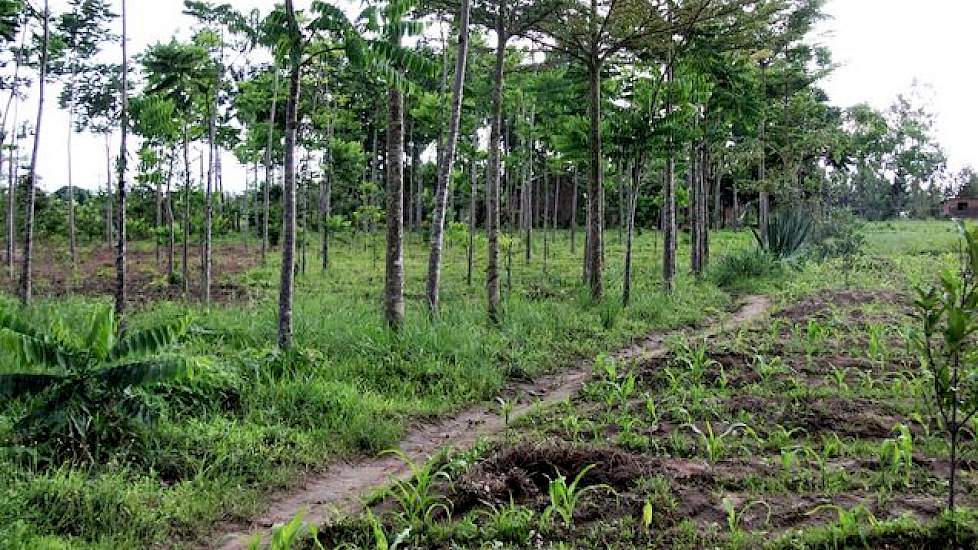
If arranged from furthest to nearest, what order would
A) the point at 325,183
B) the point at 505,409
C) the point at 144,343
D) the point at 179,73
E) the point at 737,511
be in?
the point at 325,183
the point at 179,73
the point at 505,409
the point at 144,343
the point at 737,511

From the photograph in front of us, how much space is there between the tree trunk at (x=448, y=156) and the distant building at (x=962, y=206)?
193 ft

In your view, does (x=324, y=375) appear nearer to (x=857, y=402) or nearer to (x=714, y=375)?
(x=714, y=375)

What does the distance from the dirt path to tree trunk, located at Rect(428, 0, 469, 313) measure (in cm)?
214

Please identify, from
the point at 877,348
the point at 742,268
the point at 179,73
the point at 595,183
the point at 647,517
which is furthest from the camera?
Answer: the point at 742,268

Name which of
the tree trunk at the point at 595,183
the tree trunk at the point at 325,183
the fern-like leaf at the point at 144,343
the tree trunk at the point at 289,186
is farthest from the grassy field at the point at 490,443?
the tree trunk at the point at 325,183

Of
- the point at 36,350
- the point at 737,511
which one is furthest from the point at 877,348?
the point at 36,350

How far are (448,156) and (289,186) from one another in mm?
2657

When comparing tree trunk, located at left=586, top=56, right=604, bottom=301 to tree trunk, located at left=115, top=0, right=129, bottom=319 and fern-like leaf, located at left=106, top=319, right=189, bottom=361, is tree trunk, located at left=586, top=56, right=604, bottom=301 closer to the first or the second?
tree trunk, located at left=115, top=0, right=129, bottom=319

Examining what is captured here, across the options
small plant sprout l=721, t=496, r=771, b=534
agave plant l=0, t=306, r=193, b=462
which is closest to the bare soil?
agave plant l=0, t=306, r=193, b=462

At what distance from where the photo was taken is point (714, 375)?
7.42 meters

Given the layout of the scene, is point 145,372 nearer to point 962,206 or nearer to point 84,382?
point 84,382

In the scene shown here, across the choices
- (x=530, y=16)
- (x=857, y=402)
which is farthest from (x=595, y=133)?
(x=857, y=402)

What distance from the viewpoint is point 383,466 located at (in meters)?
5.50

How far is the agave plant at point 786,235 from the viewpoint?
17.6m
